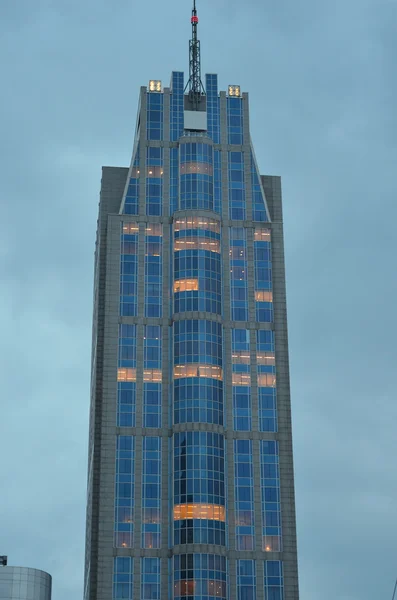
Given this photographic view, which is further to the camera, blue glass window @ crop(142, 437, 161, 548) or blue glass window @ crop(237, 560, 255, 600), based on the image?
blue glass window @ crop(142, 437, 161, 548)

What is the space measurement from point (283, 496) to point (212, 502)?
567 inches

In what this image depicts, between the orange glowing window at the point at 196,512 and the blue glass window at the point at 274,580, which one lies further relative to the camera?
the orange glowing window at the point at 196,512

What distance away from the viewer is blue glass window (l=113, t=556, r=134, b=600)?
187500mm

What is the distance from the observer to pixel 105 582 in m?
188

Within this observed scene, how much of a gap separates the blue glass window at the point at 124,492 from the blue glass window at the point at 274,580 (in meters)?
25.6

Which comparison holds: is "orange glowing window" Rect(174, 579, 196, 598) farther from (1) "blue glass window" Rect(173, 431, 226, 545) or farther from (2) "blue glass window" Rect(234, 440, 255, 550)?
(2) "blue glass window" Rect(234, 440, 255, 550)

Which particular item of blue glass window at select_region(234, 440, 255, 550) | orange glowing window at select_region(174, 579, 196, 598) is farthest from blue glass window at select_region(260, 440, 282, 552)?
orange glowing window at select_region(174, 579, 196, 598)

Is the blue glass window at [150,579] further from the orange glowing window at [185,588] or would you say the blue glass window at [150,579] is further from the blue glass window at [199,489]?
the blue glass window at [199,489]

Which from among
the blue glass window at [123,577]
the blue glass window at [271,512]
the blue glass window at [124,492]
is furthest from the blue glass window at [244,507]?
the blue glass window at [123,577]

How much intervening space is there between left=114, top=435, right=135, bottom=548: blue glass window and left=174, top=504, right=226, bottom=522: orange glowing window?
8.81 m

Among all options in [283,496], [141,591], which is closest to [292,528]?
[283,496]

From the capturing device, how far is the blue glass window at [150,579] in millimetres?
188125

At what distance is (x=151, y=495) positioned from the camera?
196125 mm

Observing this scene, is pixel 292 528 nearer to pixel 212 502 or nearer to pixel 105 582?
pixel 212 502
